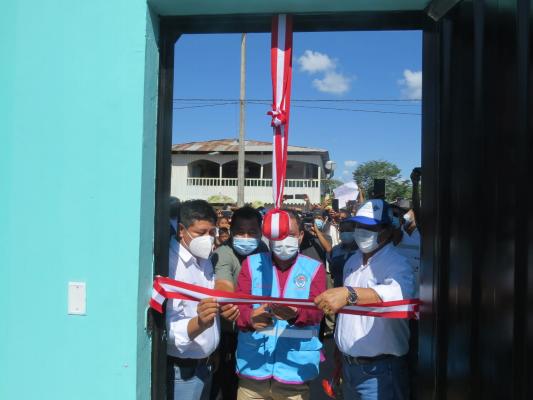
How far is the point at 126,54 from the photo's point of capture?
1.81m

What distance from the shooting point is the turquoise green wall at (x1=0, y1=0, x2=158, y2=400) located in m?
1.81

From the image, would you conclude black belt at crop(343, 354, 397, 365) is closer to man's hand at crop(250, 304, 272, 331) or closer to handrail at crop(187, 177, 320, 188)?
man's hand at crop(250, 304, 272, 331)

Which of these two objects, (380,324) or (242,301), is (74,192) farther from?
(380,324)

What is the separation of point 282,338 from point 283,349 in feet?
0.19

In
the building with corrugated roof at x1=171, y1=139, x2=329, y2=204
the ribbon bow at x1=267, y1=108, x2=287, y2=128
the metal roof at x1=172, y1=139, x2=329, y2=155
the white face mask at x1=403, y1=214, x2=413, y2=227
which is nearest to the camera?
the ribbon bow at x1=267, y1=108, x2=287, y2=128

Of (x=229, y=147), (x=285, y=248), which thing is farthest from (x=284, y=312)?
(x=229, y=147)

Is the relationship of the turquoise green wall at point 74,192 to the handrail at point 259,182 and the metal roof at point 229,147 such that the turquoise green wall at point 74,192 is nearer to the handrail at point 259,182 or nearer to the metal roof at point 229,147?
the metal roof at point 229,147

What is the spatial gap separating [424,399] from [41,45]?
2229 millimetres

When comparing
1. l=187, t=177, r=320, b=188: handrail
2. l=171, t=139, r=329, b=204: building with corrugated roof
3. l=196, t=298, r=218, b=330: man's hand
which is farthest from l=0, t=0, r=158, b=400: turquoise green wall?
l=187, t=177, r=320, b=188: handrail

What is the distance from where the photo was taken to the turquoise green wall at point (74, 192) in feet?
5.95

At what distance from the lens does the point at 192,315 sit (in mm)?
2281

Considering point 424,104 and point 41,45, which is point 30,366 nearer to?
point 41,45

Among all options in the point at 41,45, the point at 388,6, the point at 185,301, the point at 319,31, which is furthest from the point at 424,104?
the point at 41,45

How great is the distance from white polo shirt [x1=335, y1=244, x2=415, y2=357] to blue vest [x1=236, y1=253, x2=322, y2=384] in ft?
0.62
